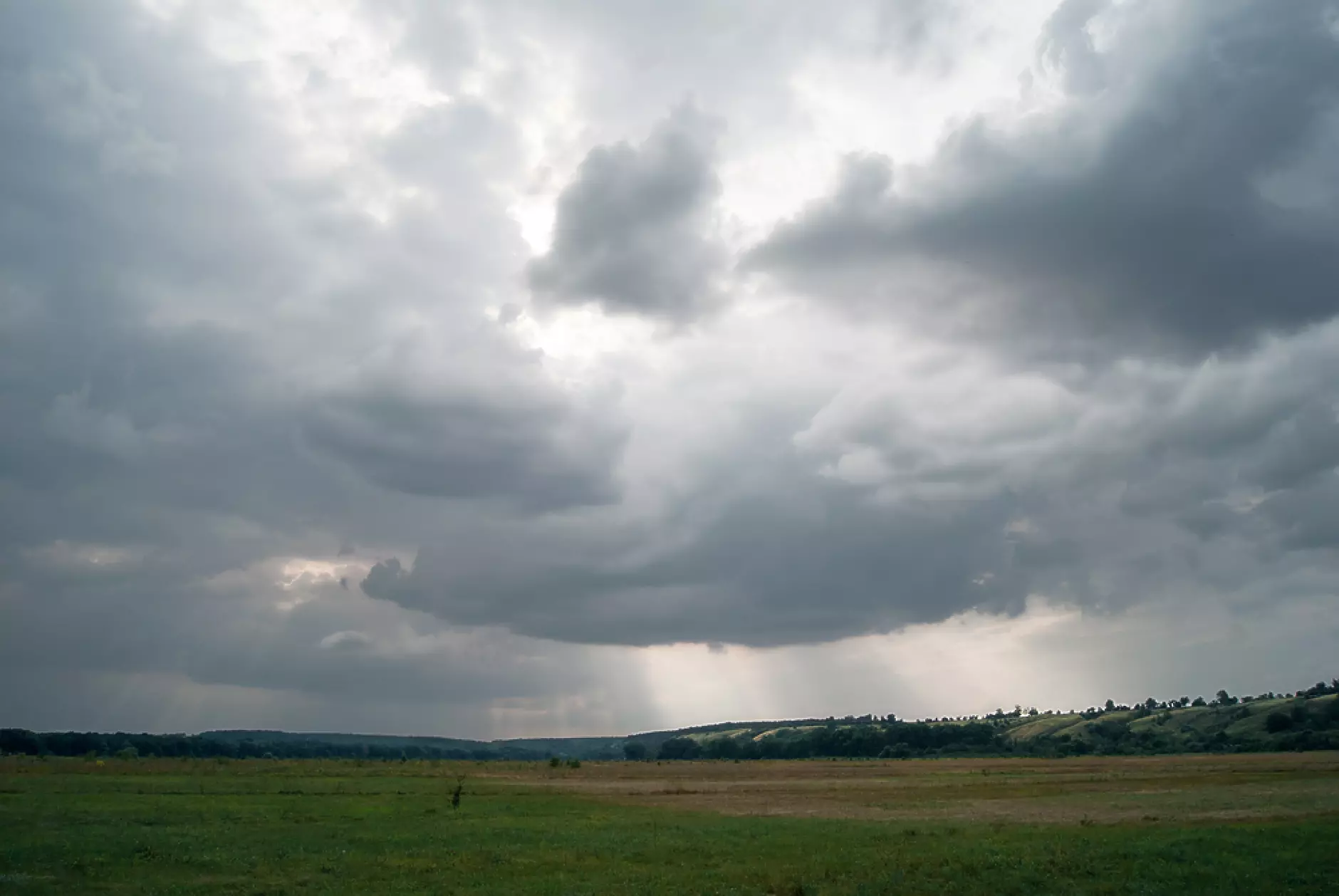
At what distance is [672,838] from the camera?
161ft

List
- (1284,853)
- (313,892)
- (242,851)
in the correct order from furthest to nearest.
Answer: (242,851)
(1284,853)
(313,892)

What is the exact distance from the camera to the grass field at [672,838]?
3359 cm

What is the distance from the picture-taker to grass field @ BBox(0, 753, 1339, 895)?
3359 cm

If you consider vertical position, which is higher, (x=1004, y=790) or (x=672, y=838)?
(x=672, y=838)

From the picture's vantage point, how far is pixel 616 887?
3362 centimetres

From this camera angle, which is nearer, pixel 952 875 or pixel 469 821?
pixel 952 875

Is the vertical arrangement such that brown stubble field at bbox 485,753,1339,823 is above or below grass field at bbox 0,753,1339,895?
below

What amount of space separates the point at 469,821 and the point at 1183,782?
72.1m

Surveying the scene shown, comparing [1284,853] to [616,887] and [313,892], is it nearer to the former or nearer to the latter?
[616,887]

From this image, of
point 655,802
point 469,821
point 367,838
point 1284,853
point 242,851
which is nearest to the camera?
point 1284,853

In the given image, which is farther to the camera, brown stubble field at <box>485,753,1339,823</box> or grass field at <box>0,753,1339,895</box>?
brown stubble field at <box>485,753,1339,823</box>

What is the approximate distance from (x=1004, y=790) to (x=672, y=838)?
2101 inches

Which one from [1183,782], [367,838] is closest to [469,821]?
[367,838]

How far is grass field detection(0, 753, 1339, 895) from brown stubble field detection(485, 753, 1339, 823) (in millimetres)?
598
